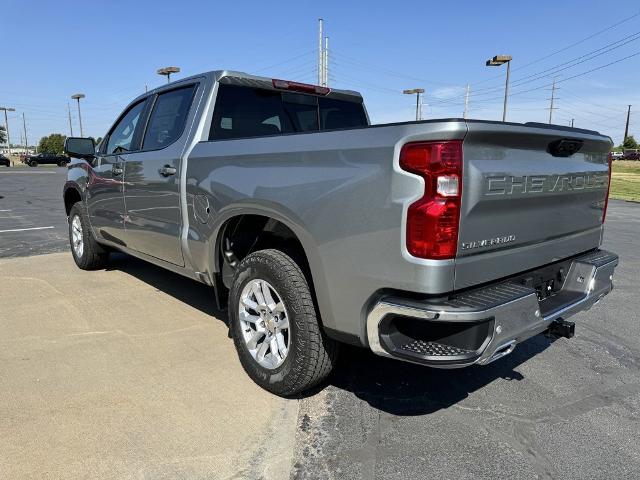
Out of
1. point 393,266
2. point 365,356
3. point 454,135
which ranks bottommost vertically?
point 365,356

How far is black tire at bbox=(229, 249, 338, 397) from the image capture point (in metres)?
2.73

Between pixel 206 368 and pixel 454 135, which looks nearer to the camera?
pixel 454 135

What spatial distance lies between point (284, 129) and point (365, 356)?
6.51 ft

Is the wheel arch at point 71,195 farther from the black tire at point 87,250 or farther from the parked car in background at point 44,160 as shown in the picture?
the parked car in background at point 44,160

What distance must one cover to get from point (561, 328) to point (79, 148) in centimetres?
490

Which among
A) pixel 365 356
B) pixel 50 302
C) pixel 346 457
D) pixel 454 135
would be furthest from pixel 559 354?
pixel 50 302

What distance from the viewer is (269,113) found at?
411 cm

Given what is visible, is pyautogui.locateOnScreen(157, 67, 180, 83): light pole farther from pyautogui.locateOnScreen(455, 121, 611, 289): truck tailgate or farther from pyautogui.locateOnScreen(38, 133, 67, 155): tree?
pyautogui.locateOnScreen(38, 133, 67, 155): tree

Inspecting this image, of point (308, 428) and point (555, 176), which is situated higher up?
point (555, 176)

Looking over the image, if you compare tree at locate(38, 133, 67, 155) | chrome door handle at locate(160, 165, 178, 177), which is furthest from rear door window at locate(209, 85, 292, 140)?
tree at locate(38, 133, 67, 155)

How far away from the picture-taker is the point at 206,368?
3410 mm

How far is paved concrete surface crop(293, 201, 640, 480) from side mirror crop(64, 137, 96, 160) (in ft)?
11.8

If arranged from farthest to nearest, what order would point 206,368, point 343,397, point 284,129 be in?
1. point 284,129
2. point 206,368
3. point 343,397

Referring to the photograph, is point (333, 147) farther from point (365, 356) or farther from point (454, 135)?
point (365, 356)
